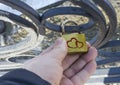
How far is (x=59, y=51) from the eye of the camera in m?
1.15

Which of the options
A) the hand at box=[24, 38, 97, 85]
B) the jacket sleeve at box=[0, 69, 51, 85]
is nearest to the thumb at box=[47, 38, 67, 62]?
the hand at box=[24, 38, 97, 85]

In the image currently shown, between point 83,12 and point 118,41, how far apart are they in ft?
2.02

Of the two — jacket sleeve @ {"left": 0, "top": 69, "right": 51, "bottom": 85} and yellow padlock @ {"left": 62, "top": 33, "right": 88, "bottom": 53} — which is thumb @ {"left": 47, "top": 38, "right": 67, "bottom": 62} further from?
jacket sleeve @ {"left": 0, "top": 69, "right": 51, "bottom": 85}

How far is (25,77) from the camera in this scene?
3.01 ft

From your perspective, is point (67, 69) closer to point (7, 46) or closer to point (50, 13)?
point (50, 13)

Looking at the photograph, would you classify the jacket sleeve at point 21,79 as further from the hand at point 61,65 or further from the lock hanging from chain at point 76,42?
the lock hanging from chain at point 76,42

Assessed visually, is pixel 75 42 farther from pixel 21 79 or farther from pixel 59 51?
pixel 21 79

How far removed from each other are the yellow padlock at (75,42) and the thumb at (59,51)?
0.02 meters

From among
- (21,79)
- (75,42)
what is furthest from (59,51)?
(21,79)

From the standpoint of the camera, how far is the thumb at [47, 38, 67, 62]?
3.75 feet

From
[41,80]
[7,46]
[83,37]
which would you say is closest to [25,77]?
[41,80]

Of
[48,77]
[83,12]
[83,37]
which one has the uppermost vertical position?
[83,12]

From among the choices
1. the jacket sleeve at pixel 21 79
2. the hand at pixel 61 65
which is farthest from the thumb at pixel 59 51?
the jacket sleeve at pixel 21 79

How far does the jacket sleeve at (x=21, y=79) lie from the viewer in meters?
0.89
